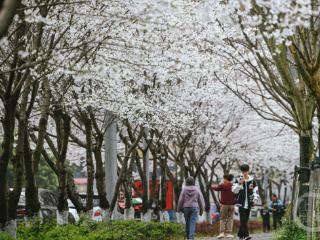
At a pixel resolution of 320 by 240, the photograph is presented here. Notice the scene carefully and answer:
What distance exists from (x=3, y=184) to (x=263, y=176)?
40845mm

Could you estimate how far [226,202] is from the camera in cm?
1750

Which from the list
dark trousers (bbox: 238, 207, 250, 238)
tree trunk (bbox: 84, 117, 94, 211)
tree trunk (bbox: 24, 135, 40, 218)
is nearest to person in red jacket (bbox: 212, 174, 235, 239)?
dark trousers (bbox: 238, 207, 250, 238)

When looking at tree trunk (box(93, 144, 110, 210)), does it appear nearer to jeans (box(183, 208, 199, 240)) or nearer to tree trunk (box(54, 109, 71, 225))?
tree trunk (box(54, 109, 71, 225))

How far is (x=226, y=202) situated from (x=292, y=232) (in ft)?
13.0

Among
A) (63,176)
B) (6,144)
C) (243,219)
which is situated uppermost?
(6,144)

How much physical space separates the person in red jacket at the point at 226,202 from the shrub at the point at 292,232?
3042 millimetres

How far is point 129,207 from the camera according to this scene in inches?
926

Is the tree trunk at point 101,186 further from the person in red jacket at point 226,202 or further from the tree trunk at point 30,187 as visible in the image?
the tree trunk at point 30,187

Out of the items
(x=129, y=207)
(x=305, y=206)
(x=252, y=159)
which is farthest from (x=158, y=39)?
(x=252, y=159)

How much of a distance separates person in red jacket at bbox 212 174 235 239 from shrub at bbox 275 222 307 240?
3.04m

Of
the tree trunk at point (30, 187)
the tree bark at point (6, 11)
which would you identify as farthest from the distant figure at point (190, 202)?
the tree bark at point (6, 11)

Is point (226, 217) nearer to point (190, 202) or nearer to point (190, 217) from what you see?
point (190, 217)

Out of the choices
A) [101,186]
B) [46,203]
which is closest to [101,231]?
[101,186]

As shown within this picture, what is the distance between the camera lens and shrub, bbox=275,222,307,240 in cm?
1318
